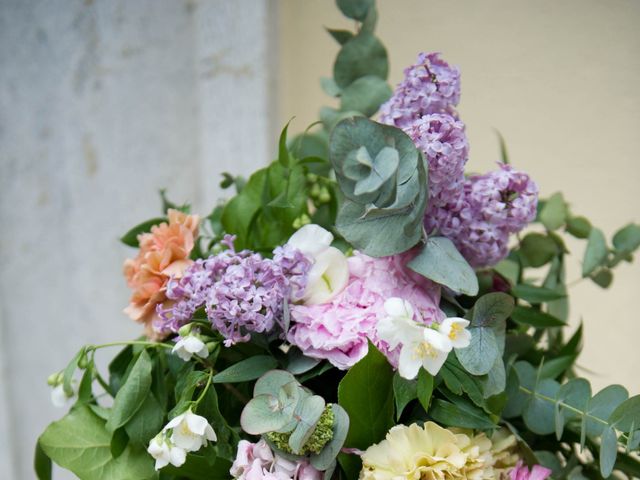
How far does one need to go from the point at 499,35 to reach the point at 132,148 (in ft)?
1.67

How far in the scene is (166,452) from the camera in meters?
0.34

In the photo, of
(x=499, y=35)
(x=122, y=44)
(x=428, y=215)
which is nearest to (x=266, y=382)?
(x=428, y=215)

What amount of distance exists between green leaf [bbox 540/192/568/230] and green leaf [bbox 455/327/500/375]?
0.64 ft

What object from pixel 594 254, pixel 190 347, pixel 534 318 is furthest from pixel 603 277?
pixel 190 347

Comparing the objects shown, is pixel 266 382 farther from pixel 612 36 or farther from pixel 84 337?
pixel 84 337

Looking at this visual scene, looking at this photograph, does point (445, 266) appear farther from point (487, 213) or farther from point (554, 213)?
point (554, 213)

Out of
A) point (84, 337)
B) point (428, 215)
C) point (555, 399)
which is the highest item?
point (428, 215)

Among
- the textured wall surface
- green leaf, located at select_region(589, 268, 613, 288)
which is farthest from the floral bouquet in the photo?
the textured wall surface

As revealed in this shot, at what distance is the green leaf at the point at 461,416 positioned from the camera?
36cm

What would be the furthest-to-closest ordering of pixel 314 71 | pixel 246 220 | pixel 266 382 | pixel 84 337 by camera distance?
pixel 84 337
pixel 314 71
pixel 246 220
pixel 266 382

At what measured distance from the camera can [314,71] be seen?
86 cm

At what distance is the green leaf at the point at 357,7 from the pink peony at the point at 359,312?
0.78 feet

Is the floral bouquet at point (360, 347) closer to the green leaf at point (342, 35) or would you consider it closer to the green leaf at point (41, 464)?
the green leaf at point (41, 464)

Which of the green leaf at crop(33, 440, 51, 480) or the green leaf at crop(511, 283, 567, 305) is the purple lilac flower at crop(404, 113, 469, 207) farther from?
the green leaf at crop(33, 440, 51, 480)
